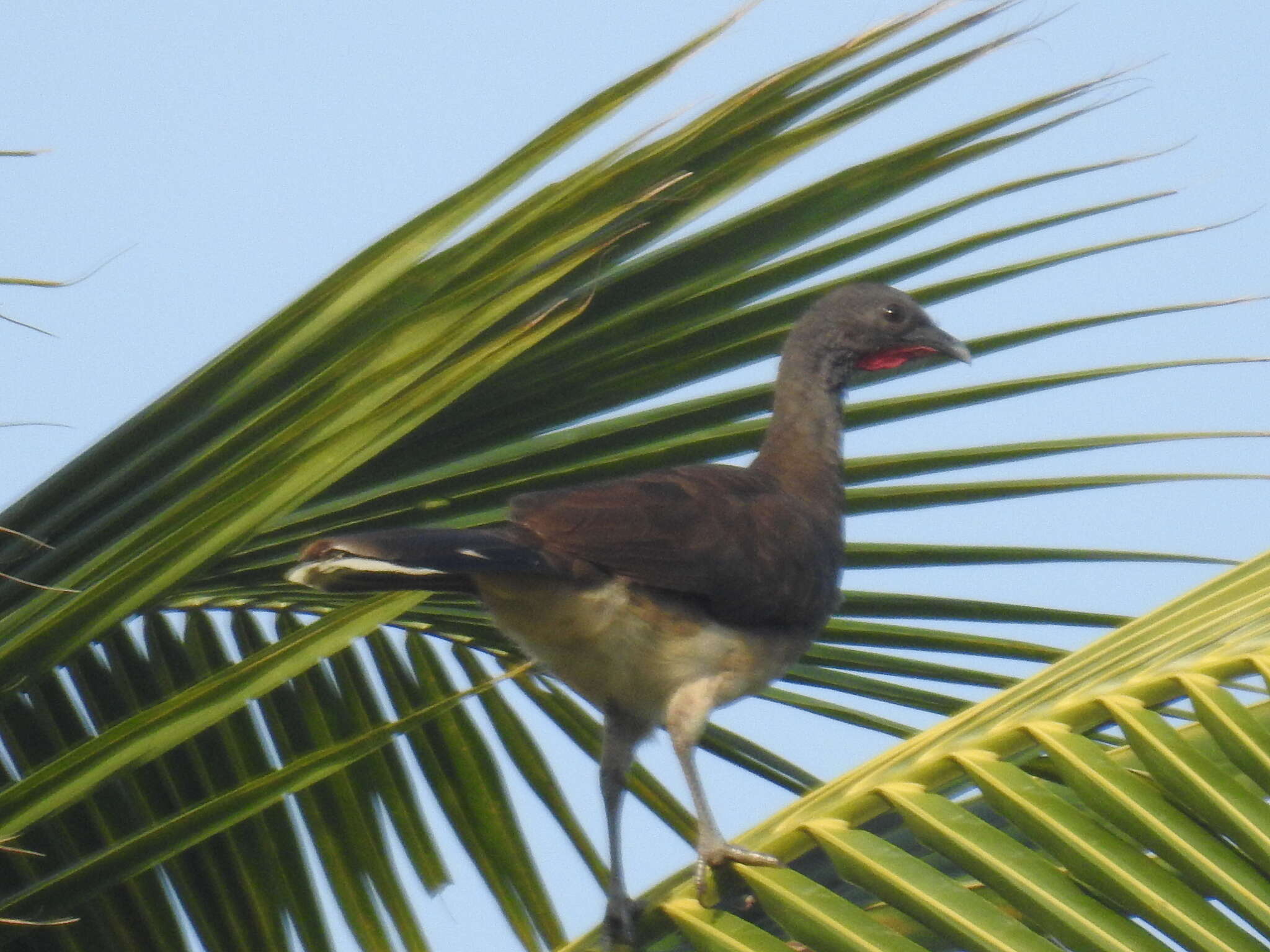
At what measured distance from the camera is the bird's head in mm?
3301

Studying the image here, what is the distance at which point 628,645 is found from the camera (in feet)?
9.31

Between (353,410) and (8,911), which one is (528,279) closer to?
(353,410)

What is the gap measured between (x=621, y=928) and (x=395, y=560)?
1.74 ft

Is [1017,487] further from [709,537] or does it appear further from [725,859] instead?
[725,859]

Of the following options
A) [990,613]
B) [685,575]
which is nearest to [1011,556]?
[990,613]

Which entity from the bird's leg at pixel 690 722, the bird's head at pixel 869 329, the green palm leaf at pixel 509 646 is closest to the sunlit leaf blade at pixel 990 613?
the green palm leaf at pixel 509 646

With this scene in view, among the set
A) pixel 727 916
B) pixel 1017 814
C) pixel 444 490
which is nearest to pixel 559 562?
pixel 444 490

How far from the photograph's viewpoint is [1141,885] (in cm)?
142

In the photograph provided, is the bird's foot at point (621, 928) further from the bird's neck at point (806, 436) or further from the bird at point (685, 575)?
the bird's neck at point (806, 436)

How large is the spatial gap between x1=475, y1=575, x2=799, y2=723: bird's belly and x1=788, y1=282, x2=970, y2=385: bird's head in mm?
682

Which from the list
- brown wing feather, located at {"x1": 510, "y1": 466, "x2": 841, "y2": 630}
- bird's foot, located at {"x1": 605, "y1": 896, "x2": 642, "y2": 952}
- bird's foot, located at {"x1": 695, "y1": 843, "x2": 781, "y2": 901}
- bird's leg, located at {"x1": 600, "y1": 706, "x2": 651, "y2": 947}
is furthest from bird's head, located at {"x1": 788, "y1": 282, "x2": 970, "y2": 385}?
bird's foot, located at {"x1": 605, "y1": 896, "x2": 642, "y2": 952}

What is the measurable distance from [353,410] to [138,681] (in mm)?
775

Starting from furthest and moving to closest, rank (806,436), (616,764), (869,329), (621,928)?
(869,329) < (806,436) < (616,764) < (621,928)

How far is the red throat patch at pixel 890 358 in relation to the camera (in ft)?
11.2
